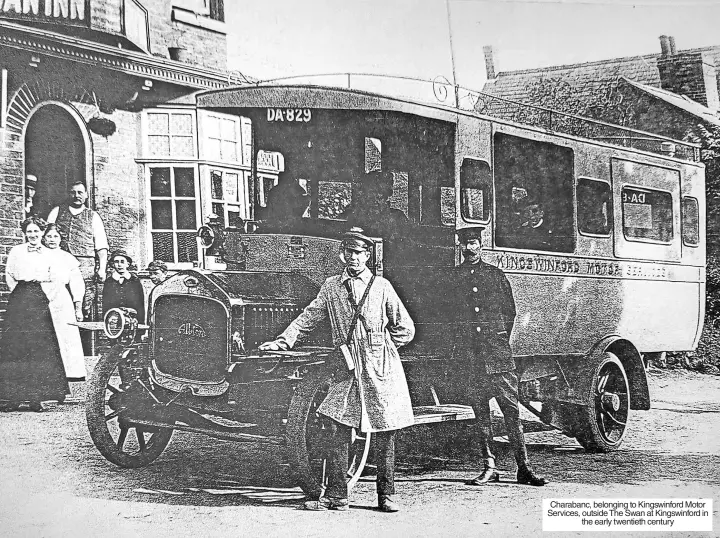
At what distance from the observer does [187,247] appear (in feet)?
17.7

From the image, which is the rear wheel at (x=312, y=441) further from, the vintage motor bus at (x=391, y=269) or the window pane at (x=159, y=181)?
the window pane at (x=159, y=181)

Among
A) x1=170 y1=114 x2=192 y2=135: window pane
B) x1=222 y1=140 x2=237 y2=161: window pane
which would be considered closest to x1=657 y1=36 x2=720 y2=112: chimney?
x1=222 y1=140 x2=237 y2=161: window pane

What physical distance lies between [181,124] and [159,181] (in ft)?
1.32

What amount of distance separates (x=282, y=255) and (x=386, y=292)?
694 millimetres

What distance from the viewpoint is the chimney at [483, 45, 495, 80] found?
20.0 ft

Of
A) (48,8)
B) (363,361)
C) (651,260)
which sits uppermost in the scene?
(48,8)

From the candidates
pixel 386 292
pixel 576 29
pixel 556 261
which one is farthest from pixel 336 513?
pixel 576 29

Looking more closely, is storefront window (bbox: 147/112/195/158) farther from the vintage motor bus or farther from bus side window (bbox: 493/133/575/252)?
bus side window (bbox: 493/133/575/252)

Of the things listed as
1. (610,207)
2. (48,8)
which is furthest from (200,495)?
(610,207)

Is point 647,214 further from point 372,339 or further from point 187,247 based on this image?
point 187,247

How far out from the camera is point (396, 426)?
5094 millimetres

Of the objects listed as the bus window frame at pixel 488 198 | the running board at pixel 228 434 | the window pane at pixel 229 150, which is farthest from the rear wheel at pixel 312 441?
the window pane at pixel 229 150

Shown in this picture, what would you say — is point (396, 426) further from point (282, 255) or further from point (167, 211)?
point (167, 211)

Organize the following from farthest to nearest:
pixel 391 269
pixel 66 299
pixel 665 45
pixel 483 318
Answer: pixel 665 45
pixel 483 318
pixel 66 299
pixel 391 269
